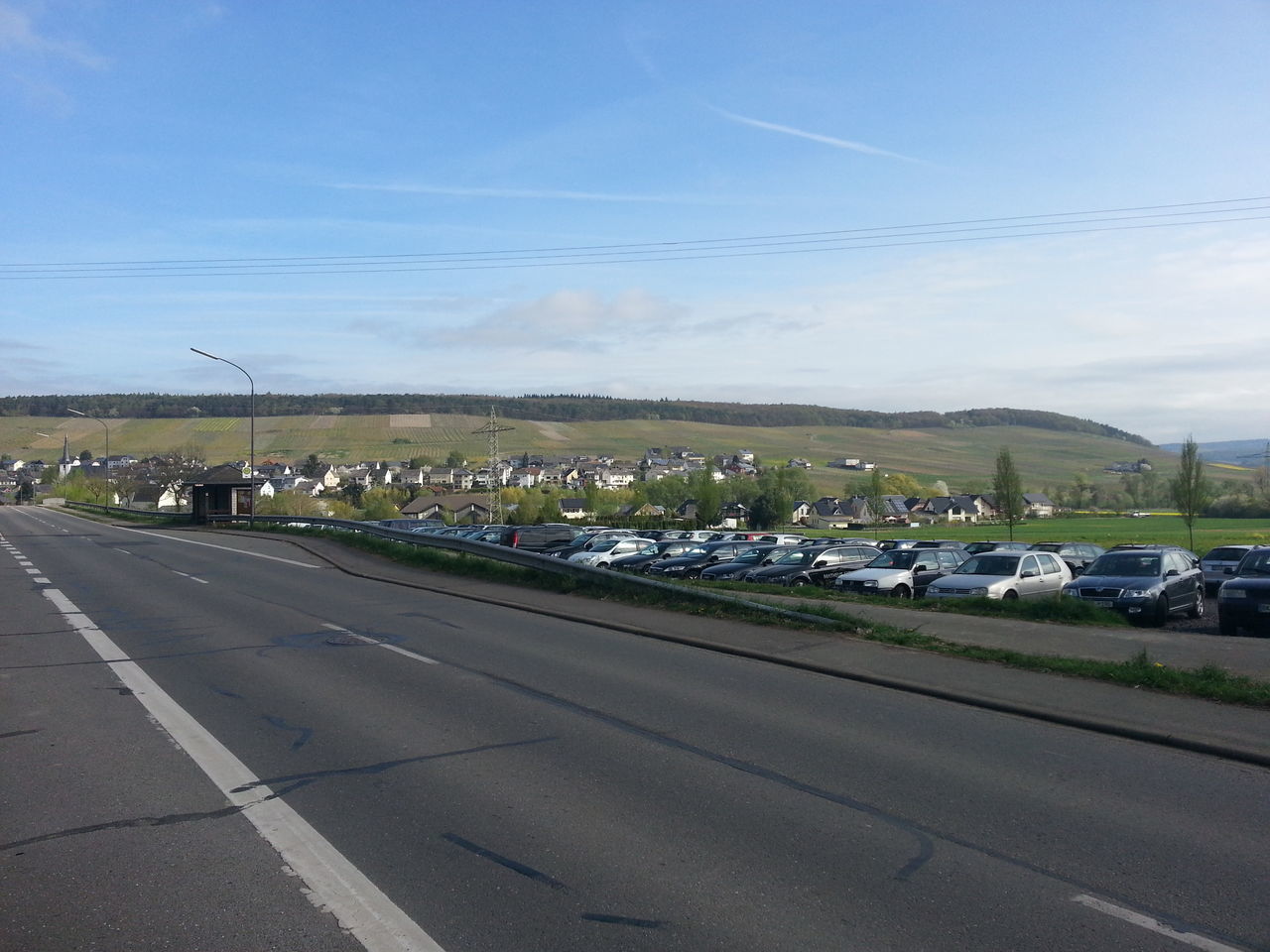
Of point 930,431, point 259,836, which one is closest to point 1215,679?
point 259,836

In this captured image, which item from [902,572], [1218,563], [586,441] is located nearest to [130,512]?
[902,572]

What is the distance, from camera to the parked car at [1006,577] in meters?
18.8

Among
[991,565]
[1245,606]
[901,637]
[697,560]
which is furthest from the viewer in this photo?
[697,560]

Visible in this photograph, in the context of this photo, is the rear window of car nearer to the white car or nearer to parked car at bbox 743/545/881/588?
parked car at bbox 743/545/881/588

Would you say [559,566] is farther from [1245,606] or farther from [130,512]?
[130,512]

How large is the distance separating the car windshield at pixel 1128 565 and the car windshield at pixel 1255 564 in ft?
5.00

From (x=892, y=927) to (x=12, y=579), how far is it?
24008 millimetres

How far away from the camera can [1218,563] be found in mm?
25359

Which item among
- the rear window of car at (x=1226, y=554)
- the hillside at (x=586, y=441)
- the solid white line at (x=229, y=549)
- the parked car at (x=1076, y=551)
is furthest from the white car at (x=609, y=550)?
the hillside at (x=586, y=441)

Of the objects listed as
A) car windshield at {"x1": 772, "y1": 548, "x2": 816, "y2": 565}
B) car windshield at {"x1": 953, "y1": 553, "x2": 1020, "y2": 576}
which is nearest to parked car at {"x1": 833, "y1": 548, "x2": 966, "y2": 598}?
car windshield at {"x1": 953, "y1": 553, "x2": 1020, "y2": 576}

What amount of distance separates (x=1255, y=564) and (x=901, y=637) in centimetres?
1001

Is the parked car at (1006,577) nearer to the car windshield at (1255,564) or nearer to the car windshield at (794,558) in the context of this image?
the car windshield at (1255,564)

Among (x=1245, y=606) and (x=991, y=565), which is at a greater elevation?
(x=1245, y=606)

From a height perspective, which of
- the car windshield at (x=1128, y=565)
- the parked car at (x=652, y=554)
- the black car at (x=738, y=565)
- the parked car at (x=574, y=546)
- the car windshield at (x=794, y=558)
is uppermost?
the car windshield at (x=1128, y=565)
